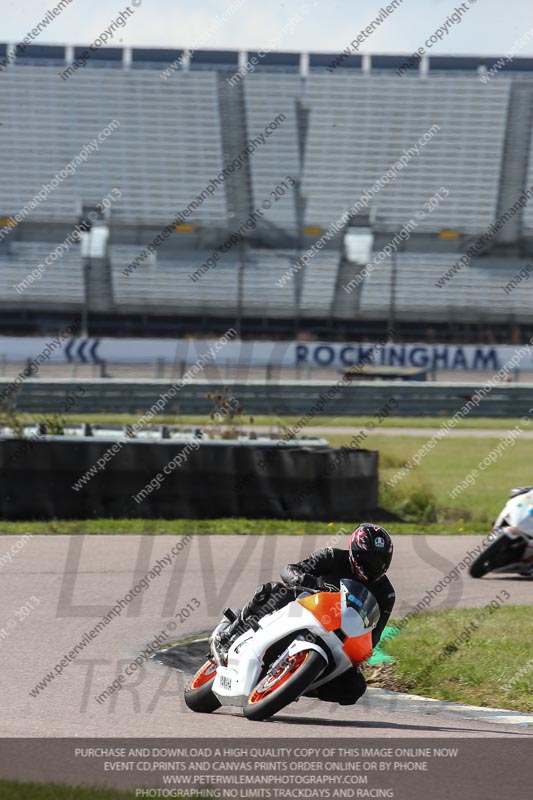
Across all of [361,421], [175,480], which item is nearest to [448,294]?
[361,421]

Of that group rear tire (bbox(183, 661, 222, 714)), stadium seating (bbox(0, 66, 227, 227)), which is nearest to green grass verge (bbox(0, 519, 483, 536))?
rear tire (bbox(183, 661, 222, 714))

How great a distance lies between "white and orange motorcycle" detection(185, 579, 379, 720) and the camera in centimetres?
594

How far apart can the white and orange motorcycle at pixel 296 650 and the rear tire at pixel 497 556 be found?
5.34 metres

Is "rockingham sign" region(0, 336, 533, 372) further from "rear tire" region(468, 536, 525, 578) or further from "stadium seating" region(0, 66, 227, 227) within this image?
"rear tire" region(468, 536, 525, 578)

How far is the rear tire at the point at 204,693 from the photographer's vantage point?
21.2 feet

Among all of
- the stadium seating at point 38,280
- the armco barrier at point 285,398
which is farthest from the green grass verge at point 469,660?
the stadium seating at point 38,280

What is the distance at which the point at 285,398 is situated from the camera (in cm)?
2884

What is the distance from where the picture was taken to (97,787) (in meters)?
4.78

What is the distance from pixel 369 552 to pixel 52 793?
2.25 metres

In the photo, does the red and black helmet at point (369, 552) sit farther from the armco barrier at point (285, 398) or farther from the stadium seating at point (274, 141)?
the stadium seating at point (274, 141)

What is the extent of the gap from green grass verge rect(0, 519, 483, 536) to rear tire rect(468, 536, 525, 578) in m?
2.55

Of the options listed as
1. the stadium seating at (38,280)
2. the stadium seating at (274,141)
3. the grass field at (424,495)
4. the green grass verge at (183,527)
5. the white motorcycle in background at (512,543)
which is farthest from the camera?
the stadium seating at (274,141)

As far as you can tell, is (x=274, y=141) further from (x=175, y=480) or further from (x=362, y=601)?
(x=362, y=601)

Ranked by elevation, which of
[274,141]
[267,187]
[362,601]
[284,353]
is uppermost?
[362,601]
